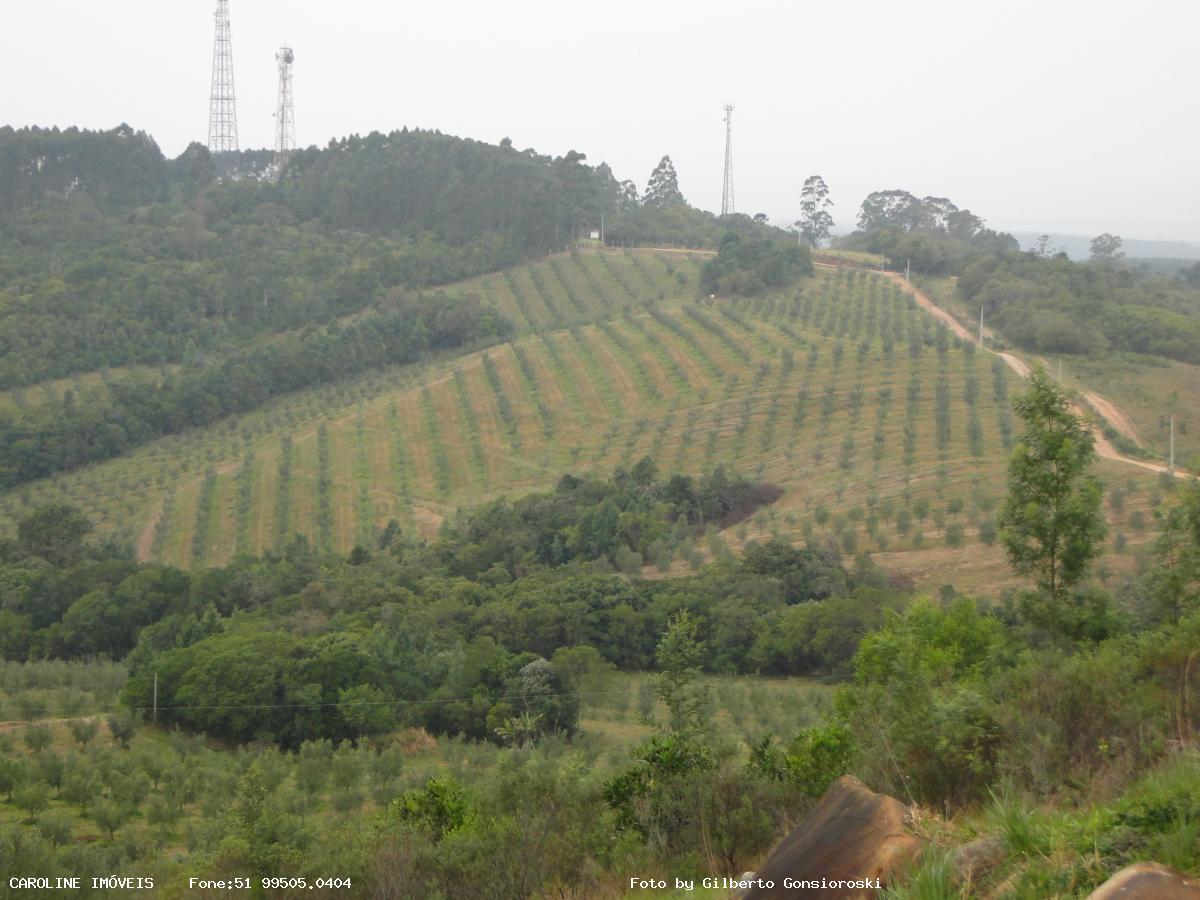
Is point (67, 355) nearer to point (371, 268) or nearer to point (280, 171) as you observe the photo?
point (371, 268)

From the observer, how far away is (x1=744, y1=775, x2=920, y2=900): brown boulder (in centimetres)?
524

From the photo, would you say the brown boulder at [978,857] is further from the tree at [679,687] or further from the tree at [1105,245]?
the tree at [1105,245]

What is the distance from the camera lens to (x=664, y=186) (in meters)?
77.9

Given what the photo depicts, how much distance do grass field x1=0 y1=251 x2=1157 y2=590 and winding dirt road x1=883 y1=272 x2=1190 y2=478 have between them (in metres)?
1.03

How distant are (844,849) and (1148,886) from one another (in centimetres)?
172

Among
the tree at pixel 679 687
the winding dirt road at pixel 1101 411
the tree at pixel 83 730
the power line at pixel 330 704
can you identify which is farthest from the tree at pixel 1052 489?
the tree at pixel 83 730

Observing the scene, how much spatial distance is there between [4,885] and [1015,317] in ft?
131

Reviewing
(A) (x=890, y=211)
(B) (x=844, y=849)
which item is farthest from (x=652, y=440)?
(A) (x=890, y=211)

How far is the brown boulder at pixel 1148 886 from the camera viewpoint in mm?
3926

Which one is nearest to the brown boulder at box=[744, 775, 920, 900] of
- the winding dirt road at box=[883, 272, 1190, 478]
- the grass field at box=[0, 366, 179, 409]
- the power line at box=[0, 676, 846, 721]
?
the power line at box=[0, 676, 846, 721]

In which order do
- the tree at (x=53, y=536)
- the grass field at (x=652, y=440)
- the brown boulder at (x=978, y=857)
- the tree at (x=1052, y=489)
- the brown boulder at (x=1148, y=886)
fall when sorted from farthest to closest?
the tree at (x=53, y=536), the grass field at (x=652, y=440), the tree at (x=1052, y=489), the brown boulder at (x=978, y=857), the brown boulder at (x=1148, y=886)

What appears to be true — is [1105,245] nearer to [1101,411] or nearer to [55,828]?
[1101,411]

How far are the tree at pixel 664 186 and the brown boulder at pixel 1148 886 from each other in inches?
2957

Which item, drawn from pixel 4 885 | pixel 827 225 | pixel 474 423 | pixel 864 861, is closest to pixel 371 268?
pixel 474 423
